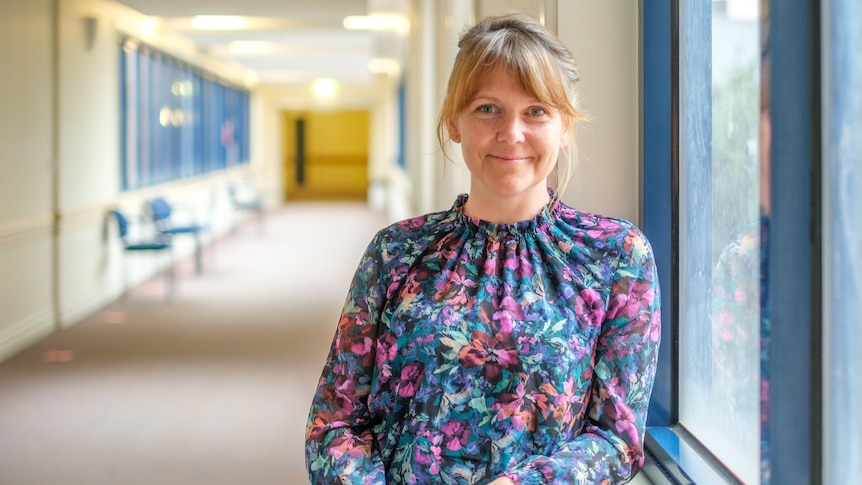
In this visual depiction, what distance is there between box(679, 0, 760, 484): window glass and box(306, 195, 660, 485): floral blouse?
37cm

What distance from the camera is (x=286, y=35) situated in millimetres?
13656

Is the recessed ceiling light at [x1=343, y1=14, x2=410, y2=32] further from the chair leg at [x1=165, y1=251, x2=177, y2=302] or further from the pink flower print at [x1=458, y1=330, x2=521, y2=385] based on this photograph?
the pink flower print at [x1=458, y1=330, x2=521, y2=385]

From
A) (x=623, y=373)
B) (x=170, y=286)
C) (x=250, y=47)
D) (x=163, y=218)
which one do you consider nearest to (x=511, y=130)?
(x=623, y=373)

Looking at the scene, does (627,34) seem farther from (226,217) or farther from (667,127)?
(226,217)

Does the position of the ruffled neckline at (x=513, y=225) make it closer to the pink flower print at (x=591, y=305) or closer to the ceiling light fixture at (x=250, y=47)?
the pink flower print at (x=591, y=305)

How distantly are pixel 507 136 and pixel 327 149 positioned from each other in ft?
115

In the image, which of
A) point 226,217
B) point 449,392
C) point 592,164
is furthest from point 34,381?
point 226,217

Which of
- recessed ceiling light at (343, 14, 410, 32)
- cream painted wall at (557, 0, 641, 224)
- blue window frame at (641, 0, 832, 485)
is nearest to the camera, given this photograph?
blue window frame at (641, 0, 832, 485)

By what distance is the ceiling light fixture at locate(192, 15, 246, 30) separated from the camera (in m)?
12.1

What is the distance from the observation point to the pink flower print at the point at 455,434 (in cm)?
150

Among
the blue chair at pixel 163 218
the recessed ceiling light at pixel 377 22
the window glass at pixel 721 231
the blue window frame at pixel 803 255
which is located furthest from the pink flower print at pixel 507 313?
the recessed ceiling light at pixel 377 22

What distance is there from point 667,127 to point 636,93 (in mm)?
165

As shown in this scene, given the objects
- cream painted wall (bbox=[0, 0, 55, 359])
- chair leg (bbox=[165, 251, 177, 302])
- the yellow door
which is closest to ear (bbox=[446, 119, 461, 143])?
cream painted wall (bbox=[0, 0, 55, 359])

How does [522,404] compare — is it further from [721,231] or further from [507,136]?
[721,231]
